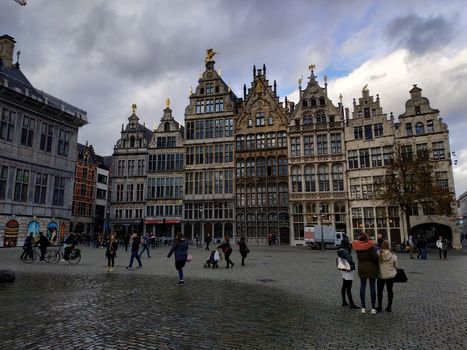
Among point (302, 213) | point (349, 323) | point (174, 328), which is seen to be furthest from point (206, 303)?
point (302, 213)

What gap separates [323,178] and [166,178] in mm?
24424

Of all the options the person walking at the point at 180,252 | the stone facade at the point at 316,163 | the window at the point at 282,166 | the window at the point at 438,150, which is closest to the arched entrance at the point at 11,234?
the person walking at the point at 180,252

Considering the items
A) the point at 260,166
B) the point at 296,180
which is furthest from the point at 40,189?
the point at 296,180

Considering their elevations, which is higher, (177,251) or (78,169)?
(78,169)

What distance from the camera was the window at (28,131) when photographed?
34.6 meters

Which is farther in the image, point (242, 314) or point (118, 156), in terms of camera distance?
point (118, 156)

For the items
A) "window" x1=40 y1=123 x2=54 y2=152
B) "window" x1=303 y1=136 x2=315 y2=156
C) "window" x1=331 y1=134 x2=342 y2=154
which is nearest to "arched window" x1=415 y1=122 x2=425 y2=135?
"window" x1=331 y1=134 x2=342 y2=154

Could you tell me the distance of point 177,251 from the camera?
12.7m

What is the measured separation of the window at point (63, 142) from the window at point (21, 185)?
205 inches

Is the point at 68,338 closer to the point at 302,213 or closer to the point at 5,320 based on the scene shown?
the point at 5,320

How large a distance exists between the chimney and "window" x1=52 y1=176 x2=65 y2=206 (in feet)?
48.8

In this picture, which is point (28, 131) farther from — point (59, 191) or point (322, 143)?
point (322, 143)

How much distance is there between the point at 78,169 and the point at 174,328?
200 ft

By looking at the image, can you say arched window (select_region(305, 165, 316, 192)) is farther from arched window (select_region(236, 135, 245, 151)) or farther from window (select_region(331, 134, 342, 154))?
arched window (select_region(236, 135, 245, 151))
